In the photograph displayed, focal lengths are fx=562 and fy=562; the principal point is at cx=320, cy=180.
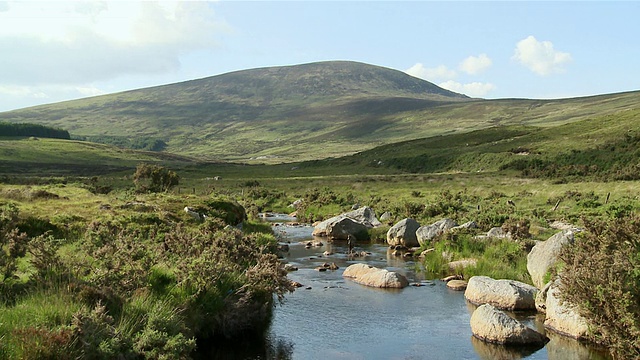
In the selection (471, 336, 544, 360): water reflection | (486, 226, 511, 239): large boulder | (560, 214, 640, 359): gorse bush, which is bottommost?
(471, 336, 544, 360): water reflection

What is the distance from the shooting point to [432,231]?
4175cm

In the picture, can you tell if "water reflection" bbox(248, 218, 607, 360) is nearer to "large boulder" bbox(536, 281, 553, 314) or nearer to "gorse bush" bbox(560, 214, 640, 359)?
"large boulder" bbox(536, 281, 553, 314)

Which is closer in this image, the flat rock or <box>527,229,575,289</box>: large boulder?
<box>527,229,575,289</box>: large boulder

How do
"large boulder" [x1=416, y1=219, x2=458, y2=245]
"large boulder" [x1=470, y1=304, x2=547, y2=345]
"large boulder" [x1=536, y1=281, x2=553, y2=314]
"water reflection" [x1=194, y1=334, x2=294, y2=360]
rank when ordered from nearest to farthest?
1. "water reflection" [x1=194, y1=334, x2=294, y2=360]
2. "large boulder" [x1=470, y1=304, x2=547, y2=345]
3. "large boulder" [x1=536, y1=281, x2=553, y2=314]
4. "large boulder" [x1=416, y1=219, x2=458, y2=245]

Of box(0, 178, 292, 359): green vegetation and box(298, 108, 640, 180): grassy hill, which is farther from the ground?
box(0, 178, 292, 359): green vegetation

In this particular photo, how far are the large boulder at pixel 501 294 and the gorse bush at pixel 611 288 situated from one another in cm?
462

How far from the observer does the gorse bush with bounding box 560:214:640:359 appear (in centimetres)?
1761

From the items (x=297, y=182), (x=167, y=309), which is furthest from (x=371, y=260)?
(x=297, y=182)

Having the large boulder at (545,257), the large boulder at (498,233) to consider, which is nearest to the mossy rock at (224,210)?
the large boulder at (498,233)

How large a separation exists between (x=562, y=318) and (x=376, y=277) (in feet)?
37.1

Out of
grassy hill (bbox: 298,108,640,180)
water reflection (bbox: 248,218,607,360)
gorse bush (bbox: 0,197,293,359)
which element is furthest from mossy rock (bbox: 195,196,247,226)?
grassy hill (bbox: 298,108,640,180)

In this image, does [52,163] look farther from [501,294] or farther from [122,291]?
[122,291]

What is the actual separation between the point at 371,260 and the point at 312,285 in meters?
8.94

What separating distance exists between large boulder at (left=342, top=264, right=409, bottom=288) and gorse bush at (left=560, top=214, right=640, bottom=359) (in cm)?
1106
